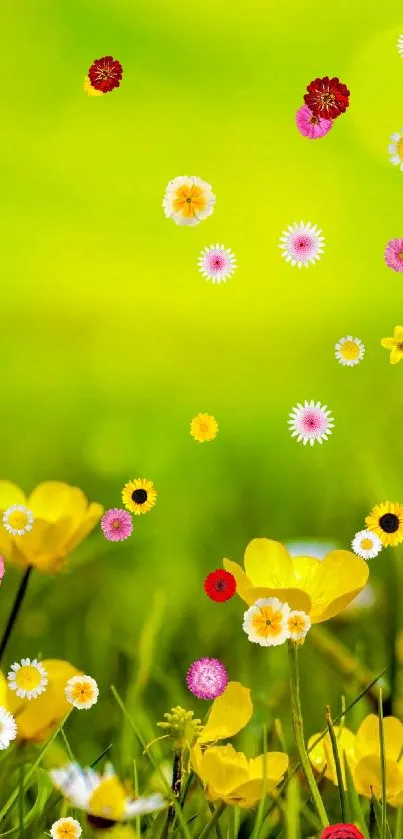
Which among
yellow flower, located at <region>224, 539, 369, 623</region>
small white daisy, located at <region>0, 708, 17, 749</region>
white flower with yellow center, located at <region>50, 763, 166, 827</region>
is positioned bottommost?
white flower with yellow center, located at <region>50, 763, 166, 827</region>

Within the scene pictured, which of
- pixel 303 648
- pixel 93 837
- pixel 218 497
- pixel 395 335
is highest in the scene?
pixel 395 335

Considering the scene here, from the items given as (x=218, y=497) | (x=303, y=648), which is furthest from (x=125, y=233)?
(x=303, y=648)

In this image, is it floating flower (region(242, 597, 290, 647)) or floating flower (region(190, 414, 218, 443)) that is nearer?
floating flower (region(242, 597, 290, 647))

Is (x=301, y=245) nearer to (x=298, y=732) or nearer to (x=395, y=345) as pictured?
(x=395, y=345)

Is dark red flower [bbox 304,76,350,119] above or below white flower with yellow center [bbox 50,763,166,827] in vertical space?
above

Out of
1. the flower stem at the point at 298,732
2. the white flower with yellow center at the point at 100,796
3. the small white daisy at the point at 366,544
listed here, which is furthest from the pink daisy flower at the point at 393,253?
the white flower with yellow center at the point at 100,796

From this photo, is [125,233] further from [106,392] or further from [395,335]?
[395,335]

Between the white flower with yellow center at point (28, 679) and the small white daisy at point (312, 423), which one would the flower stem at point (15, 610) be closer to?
the white flower with yellow center at point (28, 679)

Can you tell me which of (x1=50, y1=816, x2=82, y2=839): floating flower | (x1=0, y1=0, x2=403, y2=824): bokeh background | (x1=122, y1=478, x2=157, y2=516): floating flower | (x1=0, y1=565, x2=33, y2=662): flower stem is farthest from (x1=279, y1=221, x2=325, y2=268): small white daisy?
(x1=50, y1=816, x2=82, y2=839): floating flower

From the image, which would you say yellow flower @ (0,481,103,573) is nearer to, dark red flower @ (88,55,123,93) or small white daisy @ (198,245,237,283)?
small white daisy @ (198,245,237,283)
